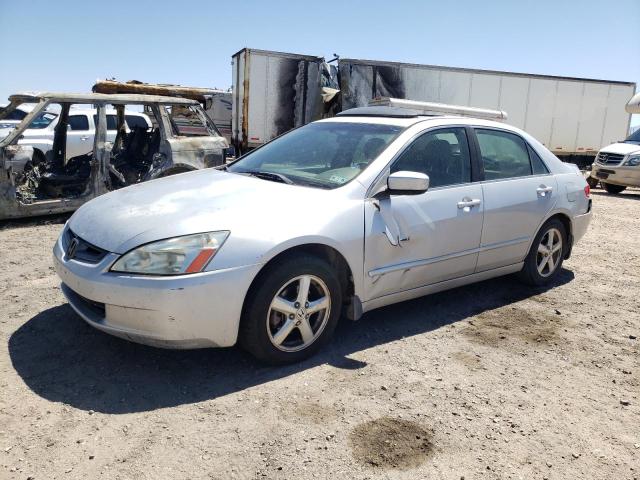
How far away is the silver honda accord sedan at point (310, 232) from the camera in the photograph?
291cm

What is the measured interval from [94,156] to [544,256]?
5642mm

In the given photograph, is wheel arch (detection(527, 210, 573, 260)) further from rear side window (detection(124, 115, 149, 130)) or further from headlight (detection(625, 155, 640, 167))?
headlight (detection(625, 155, 640, 167))

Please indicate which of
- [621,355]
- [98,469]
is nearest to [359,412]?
[98,469]

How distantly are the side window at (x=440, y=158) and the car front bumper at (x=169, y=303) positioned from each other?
151 centimetres

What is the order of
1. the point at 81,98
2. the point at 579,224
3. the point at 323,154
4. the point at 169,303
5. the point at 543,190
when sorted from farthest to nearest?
the point at 81,98 < the point at 579,224 < the point at 543,190 < the point at 323,154 < the point at 169,303

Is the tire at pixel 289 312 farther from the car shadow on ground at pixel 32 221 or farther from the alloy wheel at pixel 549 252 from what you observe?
the car shadow on ground at pixel 32 221

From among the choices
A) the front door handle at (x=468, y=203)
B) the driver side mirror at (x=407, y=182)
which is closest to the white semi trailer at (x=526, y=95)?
the front door handle at (x=468, y=203)

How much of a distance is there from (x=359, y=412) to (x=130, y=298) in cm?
137

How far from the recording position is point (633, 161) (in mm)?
12820

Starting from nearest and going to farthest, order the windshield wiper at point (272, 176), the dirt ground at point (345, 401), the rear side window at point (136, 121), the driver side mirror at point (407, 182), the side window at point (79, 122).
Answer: the dirt ground at point (345, 401), the driver side mirror at point (407, 182), the windshield wiper at point (272, 176), the side window at point (79, 122), the rear side window at point (136, 121)

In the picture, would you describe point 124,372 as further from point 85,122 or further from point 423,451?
point 85,122

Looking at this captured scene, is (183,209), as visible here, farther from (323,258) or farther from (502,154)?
(502,154)

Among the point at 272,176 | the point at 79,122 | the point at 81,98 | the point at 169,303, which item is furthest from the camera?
the point at 79,122

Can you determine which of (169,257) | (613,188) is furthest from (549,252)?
(613,188)
